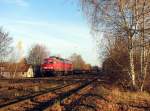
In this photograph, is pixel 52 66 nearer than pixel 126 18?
No

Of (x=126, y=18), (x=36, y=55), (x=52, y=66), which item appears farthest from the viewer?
(x=36, y=55)

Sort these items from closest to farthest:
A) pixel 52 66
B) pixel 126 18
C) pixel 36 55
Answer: pixel 126 18, pixel 52 66, pixel 36 55

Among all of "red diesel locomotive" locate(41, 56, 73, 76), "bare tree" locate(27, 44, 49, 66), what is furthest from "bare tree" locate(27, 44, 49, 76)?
"red diesel locomotive" locate(41, 56, 73, 76)

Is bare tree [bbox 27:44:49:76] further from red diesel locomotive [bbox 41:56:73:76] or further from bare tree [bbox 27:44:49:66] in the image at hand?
red diesel locomotive [bbox 41:56:73:76]

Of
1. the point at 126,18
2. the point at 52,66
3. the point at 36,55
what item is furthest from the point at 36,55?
the point at 126,18

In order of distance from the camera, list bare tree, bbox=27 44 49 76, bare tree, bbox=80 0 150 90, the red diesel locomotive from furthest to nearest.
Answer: bare tree, bbox=27 44 49 76
the red diesel locomotive
bare tree, bbox=80 0 150 90

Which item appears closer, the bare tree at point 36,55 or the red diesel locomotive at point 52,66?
the red diesel locomotive at point 52,66

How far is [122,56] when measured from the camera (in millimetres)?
27781

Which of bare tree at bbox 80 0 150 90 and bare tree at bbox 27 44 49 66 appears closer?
bare tree at bbox 80 0 150 90

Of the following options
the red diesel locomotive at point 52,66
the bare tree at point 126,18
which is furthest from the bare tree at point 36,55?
the bare tree at point 126,18

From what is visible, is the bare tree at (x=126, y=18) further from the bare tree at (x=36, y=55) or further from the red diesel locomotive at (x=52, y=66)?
the bare tree at (x=36, y=55)

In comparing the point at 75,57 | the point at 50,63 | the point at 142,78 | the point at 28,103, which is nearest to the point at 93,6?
the point at 142,78

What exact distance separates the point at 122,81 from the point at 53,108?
54.8 feet

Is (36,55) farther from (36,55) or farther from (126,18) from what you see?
(126,18)
